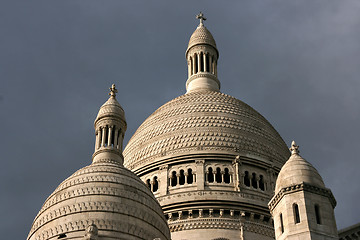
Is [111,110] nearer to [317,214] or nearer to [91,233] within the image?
[91,233]

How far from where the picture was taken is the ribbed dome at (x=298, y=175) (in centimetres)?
2398

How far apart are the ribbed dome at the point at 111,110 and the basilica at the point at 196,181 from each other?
0.18ft

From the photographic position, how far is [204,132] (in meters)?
38.1

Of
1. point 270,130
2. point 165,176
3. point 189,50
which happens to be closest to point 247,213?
point 165,176

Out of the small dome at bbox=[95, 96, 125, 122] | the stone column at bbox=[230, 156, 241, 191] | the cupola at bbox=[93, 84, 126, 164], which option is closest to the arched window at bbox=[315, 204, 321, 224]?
the cupola at bbox=[93, 84, 126, 164]

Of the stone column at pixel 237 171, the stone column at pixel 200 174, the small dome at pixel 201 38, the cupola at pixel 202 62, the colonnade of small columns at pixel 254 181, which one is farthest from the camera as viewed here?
the small dome at pixel 201 38

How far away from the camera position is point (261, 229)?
1367 inches

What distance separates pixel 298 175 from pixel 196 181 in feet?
40.3

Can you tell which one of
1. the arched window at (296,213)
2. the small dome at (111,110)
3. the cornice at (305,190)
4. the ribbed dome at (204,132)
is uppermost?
the ribbed dome at (204,132)

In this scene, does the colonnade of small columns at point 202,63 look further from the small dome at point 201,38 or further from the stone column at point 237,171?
the stone column at point 237,171

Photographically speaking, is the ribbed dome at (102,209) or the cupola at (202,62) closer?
the ribbed dome at (102,209)

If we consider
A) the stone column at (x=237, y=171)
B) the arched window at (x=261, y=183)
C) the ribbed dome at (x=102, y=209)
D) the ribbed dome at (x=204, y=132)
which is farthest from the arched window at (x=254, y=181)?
the ribbed dome at (x=102, y=209)

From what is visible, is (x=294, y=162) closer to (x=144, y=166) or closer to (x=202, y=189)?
(x=202, y=189)

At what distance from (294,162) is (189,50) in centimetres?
2309
